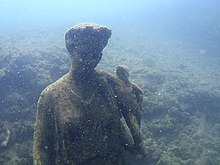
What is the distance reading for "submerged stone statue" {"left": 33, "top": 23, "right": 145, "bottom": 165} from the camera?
3188 millimetres

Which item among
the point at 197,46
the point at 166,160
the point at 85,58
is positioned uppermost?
the point at 85,58

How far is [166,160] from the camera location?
6.66 metres

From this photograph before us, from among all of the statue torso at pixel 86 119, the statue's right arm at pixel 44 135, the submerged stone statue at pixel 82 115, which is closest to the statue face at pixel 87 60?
the submerged stone statue at pixel 82 115

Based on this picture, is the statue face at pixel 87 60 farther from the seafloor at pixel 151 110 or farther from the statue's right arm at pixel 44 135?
the seafloor at pixel 151 110

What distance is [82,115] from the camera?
3297mm

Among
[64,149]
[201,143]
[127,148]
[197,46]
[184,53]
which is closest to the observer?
[64,149]

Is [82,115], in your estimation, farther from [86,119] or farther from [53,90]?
[53,90]

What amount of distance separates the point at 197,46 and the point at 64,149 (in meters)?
26.5

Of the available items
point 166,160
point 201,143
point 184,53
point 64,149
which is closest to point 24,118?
point 166,160

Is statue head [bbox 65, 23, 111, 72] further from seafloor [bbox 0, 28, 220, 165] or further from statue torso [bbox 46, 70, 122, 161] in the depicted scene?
seafloor [bbox 0, 28, 220, 165]

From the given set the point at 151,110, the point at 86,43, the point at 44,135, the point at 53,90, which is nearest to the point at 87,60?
the point at 86,43

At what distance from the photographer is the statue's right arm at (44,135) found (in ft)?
10.5

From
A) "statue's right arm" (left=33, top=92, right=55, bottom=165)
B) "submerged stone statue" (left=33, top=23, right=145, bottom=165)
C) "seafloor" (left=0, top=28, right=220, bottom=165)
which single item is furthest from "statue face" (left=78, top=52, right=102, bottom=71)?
"seafloor" (left=0, top=28, right=220, bottom=165)

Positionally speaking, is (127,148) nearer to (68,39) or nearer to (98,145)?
(98,145)
